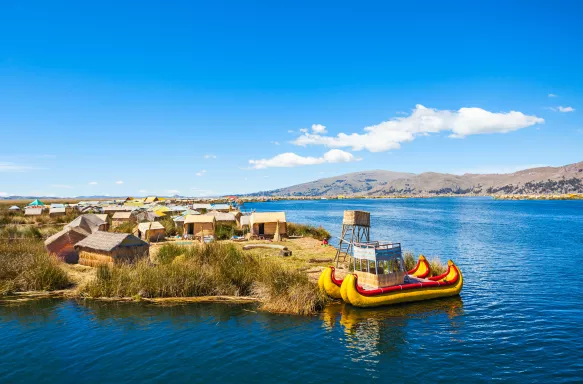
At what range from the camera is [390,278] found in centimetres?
1909

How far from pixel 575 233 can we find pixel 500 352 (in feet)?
152

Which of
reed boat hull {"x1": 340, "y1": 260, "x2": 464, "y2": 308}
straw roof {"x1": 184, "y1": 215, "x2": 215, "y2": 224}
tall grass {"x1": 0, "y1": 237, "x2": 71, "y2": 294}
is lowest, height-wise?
reed boat hull {"x1": 340, "y1": 260, "x2": 464, "y2": 308}

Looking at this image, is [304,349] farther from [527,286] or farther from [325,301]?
[527,286]

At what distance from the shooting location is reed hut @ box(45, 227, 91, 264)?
85.9 ft

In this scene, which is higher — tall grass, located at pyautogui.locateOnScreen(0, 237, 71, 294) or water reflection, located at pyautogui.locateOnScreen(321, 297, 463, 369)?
tall grass, located at pyautogui.locateOnScreen(0, 237, 71, 294)

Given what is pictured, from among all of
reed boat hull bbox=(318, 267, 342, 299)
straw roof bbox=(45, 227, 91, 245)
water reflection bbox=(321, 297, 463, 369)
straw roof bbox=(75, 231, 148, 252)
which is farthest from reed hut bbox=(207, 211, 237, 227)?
water reflection bbox=(321, 297, 463, 369)

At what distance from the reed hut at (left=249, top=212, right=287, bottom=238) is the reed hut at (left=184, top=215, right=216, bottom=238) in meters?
4.62

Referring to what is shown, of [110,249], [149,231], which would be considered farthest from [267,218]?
[110,249]

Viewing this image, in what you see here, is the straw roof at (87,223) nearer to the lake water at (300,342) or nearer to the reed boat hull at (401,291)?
the lake water at (300,342)

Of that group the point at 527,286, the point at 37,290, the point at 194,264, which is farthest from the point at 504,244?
the point at 37,290

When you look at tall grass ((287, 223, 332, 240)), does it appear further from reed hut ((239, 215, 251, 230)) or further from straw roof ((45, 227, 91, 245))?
straw roof ((45, 227, 91, 245))

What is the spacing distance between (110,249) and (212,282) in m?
8.16

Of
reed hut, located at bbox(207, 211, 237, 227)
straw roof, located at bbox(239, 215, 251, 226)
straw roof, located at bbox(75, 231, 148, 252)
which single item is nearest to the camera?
straw roof, located at bbox(75, 231, 148, 252)

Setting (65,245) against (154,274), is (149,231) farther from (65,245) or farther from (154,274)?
(154,274)
